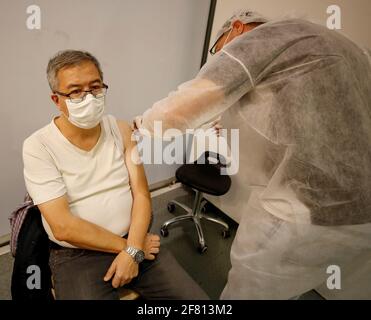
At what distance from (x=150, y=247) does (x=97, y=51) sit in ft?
4.28

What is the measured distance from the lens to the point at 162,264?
119 centimetres

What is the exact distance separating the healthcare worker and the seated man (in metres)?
0.31

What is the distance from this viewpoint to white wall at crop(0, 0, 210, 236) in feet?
4.67

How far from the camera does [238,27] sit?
100 centimetres

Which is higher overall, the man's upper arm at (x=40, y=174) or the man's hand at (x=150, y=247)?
the man's upper arm at (x=40, y=174)

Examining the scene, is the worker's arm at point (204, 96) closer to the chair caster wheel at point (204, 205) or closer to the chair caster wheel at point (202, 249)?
the chair caster wheel at point (202, 249)

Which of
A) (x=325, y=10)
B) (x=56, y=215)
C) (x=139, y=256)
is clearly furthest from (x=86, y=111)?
(x=325, y=10)

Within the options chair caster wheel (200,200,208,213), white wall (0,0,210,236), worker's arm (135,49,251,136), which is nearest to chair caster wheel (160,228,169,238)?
chair caster wheel (200,200,208,213)

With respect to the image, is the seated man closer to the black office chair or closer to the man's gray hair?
the man's gray hair

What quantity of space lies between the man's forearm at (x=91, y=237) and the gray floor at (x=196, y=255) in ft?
2.92

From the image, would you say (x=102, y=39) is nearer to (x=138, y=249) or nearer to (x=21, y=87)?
(x=21, y=87)

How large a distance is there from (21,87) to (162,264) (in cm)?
128

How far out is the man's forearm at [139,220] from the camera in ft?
3.76

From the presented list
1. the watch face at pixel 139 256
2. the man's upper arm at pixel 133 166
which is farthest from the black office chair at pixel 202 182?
the watch face at pixel 139 256
